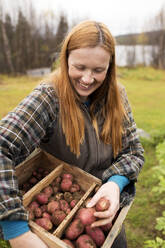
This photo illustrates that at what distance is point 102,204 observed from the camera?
1.16 meters

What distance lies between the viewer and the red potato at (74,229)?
1.12 meters

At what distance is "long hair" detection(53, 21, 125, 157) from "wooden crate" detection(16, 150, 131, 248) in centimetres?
18

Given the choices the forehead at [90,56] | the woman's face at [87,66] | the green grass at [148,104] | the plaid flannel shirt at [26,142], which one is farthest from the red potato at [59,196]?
the green grass at [148,104]

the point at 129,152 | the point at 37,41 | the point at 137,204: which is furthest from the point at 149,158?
the point at 37,41

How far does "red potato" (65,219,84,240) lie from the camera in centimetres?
112

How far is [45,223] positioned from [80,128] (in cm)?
70

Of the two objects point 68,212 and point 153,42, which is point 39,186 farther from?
point 153,42

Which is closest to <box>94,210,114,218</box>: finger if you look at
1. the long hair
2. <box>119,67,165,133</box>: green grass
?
the long hair

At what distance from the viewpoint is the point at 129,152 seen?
5.41ft

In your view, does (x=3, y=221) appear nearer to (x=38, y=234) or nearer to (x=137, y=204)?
(x=38, y=234)

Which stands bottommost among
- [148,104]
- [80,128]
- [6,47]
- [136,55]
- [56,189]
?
[148,104]

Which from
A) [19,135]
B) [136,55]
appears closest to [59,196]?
[19,135]

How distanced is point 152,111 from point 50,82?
19.6ft

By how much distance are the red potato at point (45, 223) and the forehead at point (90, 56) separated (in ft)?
3.28
